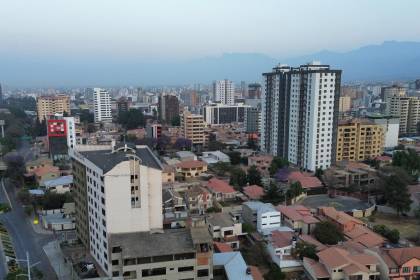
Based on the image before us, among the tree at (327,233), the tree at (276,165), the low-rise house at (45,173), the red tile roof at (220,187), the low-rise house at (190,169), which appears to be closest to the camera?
the tree at (327,233)

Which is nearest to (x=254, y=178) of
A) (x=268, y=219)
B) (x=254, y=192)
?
(x=254, y=192)

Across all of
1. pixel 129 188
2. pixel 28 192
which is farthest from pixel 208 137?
pixel 129 188

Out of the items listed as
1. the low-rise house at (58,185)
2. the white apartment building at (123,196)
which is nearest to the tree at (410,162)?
the white apartment building at (123,196)

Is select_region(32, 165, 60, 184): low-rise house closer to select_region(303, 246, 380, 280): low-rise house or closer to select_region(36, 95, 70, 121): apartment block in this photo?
select_region(303, 246, 380, 280): low-rise house

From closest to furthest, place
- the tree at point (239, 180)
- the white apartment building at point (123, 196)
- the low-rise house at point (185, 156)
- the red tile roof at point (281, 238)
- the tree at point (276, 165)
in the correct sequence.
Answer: the white apartment building at point (123, 196) → the red tile roof at point (281, 238) → the tree at point (239, 180) → the tree at point (276, 165) → the low-rise house at point (185, 156)

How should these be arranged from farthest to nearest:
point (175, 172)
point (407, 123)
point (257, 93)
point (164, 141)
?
point (257, 93), point (407, 123), point (164, 141), point (175, 172)

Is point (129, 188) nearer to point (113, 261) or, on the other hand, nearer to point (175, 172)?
point (113, 261)

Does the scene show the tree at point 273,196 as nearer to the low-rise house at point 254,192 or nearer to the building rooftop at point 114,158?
the low-rise house at point 254,192
